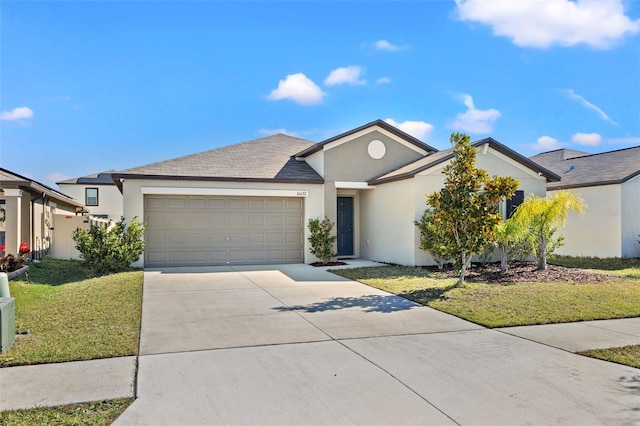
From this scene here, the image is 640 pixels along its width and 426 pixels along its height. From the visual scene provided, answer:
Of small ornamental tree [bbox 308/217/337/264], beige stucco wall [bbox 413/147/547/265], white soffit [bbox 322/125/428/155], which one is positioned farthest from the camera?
white soffit [bbox 322/125/428/155]

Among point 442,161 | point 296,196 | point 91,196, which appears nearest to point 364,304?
point 442,161

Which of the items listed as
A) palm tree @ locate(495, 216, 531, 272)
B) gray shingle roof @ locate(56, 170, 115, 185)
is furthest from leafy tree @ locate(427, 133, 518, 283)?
gray shingle roof @ locate(56, 170, 115, 185)

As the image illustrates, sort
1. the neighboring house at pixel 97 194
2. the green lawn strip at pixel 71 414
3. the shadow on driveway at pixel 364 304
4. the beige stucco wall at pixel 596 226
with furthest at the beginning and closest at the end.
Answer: the neighboring house at pixel 97 194
the beige stucco wall at pixel 596 226
the shadow on driveway at pixel 364 304
the green lawn strip at pixel 71 414

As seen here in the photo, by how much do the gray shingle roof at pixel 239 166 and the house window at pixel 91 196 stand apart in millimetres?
18119

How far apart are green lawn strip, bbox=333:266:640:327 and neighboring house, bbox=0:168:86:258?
33.9 ft

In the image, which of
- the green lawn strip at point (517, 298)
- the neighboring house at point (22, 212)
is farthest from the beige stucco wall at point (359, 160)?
the neighboring house at point (22, 212)

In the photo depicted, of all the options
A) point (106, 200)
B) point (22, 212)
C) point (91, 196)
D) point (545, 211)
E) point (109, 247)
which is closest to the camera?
point (545, 211)

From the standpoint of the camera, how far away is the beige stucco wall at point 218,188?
13.8 meters

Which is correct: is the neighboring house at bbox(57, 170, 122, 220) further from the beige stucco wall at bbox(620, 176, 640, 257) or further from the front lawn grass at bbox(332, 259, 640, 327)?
the beige stucco wall at bbox(620, 176, 640, 257)

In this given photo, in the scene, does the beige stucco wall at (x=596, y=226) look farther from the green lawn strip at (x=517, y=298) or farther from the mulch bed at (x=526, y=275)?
the green lawn strip at (x=517, y=298)

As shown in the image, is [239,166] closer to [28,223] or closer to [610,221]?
[28,223]

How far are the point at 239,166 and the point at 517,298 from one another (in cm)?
1002

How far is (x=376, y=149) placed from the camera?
16.0 meters

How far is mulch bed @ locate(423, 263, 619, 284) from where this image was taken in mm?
11391
